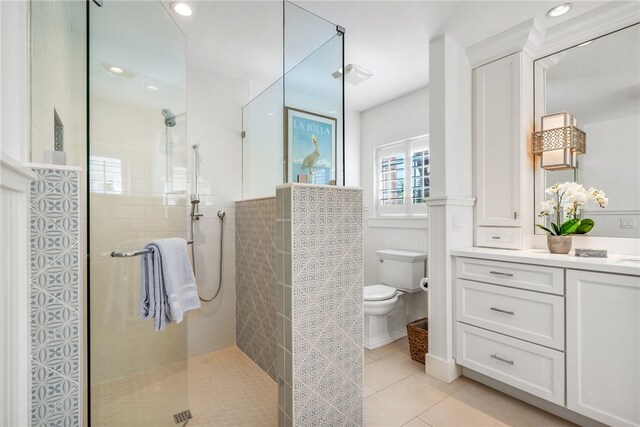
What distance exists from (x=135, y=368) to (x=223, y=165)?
68.7 inches

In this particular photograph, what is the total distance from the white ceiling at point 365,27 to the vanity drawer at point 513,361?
6.61 feet

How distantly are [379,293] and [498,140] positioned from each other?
1.55 metres

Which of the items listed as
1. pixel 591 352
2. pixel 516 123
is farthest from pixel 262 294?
pixel 516 123

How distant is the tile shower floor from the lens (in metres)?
1.45

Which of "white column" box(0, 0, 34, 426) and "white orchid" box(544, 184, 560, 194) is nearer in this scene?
"white column" box(0, 0, 34, 426)

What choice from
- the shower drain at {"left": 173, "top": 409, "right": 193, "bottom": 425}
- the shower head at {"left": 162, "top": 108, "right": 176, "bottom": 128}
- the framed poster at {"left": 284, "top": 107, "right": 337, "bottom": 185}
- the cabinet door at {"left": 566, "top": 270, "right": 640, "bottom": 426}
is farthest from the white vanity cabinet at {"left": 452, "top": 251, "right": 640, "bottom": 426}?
the shower head at {"left": 162, "top": 108, "right": 176, "bottom": 128}

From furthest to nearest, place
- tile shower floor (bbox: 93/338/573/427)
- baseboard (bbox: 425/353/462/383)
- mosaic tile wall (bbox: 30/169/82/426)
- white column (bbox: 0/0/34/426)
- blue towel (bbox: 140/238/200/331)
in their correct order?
baseboard (bbox: 425/353/462/383)
tile shower floor (bbox: 93/338/573/427)
blue towel (bbox: 140/238/200/331)
mosaic tile wall (bbox: 30/169/82/426)
white column (bbox: 0/0/34/426)

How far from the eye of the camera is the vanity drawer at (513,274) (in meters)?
1.62

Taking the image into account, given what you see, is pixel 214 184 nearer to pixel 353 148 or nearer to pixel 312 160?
pixel 312 160

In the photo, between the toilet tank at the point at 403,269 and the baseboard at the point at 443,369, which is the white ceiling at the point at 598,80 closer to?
the toilet tank at the point at 403,269

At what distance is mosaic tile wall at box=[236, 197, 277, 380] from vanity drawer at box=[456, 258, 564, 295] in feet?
4.38

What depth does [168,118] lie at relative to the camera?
5.38 ft

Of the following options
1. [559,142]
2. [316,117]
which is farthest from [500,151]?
[316,117]

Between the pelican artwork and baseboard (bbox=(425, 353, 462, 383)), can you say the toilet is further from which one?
the pelican artwork
